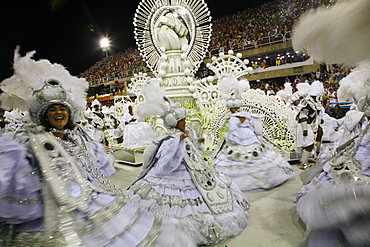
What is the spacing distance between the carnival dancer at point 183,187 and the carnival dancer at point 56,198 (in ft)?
3.60

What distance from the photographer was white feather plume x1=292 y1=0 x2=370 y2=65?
45.7 inches

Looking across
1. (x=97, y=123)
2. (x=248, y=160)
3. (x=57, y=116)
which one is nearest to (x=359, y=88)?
(x=248, y=160)

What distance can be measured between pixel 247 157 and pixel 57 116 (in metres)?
3.29

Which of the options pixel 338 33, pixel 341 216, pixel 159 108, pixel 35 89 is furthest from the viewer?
pixel 159 108

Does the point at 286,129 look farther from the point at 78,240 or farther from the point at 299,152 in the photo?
the point at 78,240

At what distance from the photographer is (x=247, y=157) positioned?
4.41 metres

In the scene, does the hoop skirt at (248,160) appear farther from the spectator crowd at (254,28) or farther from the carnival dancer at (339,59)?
the spectator crowd at (254,28)

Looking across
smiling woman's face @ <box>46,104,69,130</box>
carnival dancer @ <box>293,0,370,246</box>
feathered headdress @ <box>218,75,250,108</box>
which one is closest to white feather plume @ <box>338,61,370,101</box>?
carnival dancer @ <box>293,0,370,246</box>

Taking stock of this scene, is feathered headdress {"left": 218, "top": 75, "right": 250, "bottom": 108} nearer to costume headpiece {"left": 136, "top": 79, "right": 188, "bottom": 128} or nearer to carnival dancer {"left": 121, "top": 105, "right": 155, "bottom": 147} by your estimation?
costume headpiece {"left": 136, "top": 79, "right": 188, "bottom": 128}

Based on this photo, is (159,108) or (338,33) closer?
(338,33)

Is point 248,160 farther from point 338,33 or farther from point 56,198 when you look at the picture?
point 56,198

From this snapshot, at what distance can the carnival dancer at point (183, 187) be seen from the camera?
8.81 ft

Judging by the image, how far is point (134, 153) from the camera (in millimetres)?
6852

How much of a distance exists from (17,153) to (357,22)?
1774 mm
